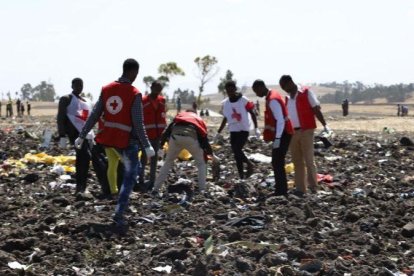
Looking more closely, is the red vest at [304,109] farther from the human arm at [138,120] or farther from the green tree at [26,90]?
the green tree at [26,90]

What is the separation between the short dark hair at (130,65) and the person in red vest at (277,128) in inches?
84.4

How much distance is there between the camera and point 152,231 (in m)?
6.85

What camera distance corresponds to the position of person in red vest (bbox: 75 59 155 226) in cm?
685

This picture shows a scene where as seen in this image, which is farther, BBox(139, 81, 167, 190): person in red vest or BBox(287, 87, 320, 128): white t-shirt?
BBox(139, 81, 167, 190): person in red vest

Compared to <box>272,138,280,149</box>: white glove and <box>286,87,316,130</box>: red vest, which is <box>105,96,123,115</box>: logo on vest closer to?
<box>272,138,280,149</box>: white glove

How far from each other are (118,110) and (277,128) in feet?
7.53

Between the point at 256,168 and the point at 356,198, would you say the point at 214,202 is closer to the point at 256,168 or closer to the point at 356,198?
the point at 356,198

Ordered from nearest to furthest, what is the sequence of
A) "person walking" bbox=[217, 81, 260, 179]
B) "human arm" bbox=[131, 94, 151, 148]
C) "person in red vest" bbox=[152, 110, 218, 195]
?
"human arm" bbox=[131, 94, 151, 148] → "person in red vest" bbox=[152, 110, 218, 195] → "person walking" bbox=[217, 81, 260, 179]

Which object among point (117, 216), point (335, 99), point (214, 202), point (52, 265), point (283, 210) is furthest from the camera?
point (335, 99)

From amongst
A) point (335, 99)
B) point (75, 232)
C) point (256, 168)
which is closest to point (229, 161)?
point (256, 168)

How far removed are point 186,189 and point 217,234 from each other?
2.81m

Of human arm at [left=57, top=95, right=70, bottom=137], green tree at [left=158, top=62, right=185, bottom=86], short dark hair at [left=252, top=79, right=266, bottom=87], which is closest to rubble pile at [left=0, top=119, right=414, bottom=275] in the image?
human arm at [left=57, top=95, right=70, bottom=137]

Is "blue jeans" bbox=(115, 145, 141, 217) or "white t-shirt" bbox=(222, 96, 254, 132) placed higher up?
"white t-shirt" bbox=(222, 96, 254, 132)

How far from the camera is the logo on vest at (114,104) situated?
6926 millimetres
